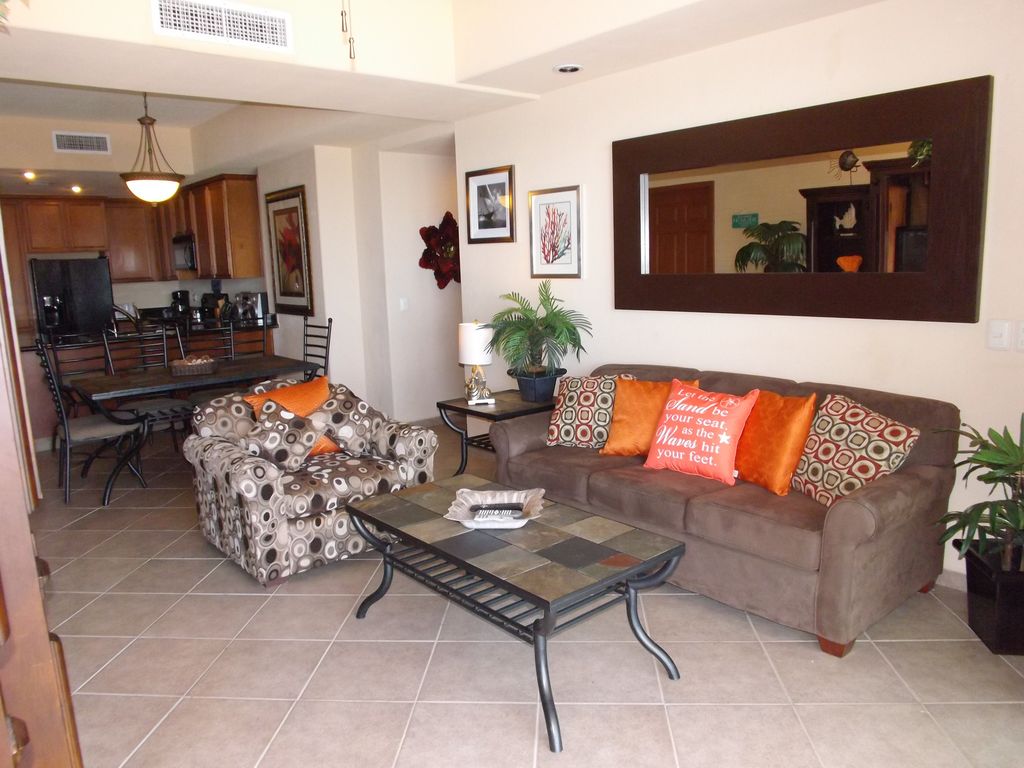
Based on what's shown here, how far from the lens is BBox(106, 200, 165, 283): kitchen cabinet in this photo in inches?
328

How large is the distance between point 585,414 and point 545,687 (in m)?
1.83

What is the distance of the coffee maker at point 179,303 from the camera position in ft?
28.5

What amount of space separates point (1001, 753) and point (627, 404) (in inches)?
81.2

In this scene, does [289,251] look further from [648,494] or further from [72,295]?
[648,494]

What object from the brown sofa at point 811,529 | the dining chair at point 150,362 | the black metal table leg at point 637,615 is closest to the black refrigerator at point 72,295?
the dining chair at point 150,362

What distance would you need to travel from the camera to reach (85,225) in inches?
320

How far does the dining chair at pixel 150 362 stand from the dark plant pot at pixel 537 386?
2.42m

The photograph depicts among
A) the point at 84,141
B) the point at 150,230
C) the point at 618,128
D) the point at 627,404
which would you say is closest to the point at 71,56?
the point at 618,128

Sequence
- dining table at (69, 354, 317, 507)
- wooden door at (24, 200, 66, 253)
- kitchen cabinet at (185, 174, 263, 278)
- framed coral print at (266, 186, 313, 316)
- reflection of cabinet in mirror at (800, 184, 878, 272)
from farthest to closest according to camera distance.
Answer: wooden door at (24, 200, 66, 253)
kitchen cabinet at (185, 174, 263, 278)
framed coral print at (266, 186, 313, 316)
dining table at (69, 354, 317, 507)
reflection of cabinet in mirror at (800, 184, 878, 272)

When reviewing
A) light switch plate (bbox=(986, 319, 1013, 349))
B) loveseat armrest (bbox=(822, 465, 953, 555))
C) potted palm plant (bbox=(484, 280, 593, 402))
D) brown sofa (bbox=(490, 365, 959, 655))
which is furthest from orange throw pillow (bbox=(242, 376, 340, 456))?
light switch plate (bbox=(986, 319, 1013, 349))

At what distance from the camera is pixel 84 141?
21.9 feet

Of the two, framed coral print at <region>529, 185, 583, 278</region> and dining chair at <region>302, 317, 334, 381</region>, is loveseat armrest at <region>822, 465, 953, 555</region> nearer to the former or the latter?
framed coral print at <region>529, 185, 583, 278</region>

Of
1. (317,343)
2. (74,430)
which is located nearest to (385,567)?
(74,430)

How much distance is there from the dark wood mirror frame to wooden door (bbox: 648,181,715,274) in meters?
0.07
